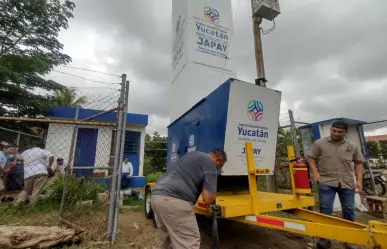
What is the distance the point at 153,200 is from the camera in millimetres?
2279

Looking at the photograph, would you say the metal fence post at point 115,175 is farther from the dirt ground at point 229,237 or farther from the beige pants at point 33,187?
the beige pants at point 33,187

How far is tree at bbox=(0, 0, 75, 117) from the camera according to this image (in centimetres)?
808

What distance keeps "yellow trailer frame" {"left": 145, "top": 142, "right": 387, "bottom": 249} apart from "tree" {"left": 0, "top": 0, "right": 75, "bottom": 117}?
8.55 m

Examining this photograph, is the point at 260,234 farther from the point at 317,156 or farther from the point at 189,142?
the point at 189,142

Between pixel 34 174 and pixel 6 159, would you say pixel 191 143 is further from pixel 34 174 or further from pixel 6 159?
pixel 6 159

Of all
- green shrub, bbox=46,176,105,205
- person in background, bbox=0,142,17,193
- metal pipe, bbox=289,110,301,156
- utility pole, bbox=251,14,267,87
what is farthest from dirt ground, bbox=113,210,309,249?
utility pole, bbox=251,14,267,87

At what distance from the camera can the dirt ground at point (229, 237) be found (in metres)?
3.31

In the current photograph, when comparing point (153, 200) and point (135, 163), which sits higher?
point (135, 163)

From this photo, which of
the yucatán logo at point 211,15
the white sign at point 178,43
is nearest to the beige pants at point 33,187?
the white sign at point 178,43

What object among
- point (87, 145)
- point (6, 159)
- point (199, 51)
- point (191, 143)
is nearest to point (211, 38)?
point (199, 51)

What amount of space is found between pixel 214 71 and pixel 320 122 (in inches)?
131

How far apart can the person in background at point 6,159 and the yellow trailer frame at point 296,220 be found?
216 inches

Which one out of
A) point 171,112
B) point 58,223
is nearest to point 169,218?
point 58,223

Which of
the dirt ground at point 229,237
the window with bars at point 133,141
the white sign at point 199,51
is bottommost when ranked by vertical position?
the dirt ground at point 229,237
